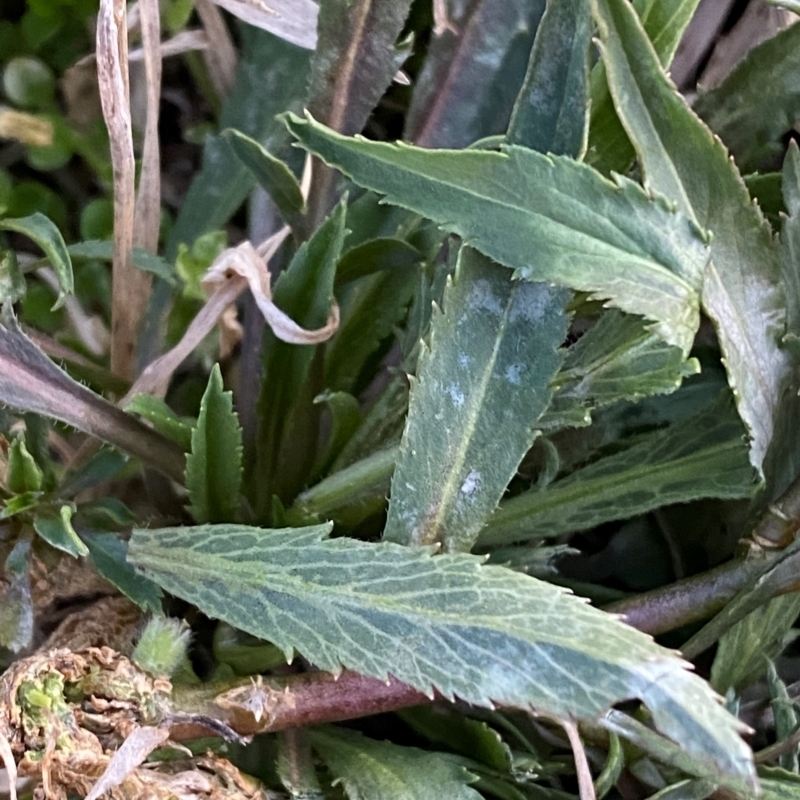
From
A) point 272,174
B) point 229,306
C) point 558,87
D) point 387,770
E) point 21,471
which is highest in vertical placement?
point 558,87

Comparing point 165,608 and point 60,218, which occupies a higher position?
point 60,218

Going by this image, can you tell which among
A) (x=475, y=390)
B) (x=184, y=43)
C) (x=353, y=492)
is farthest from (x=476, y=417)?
(x=184, y=43)

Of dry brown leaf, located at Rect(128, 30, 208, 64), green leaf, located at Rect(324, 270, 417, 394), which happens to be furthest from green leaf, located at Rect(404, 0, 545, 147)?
dry brown leaf, located at Rect(128, 30, 208, 64)

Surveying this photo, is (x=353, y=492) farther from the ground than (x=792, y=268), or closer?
closer

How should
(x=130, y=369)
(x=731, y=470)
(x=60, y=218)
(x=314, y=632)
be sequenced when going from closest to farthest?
(x=314, y=632)
(x=731, y=470)
(x=130, y=369)
(x=60, y=218)

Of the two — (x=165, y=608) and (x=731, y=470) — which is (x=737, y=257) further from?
(x=165, y=608)

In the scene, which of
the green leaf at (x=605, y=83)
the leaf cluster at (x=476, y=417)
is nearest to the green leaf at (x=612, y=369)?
the leaf cluster at (x=476, y=417)

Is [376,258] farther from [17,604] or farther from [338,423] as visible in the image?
[17,604]

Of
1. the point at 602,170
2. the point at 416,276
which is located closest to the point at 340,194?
the point at 416,276
